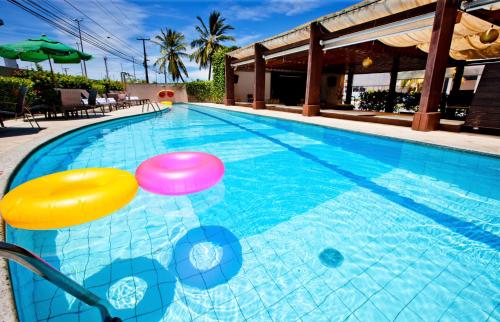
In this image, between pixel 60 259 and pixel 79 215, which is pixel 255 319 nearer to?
pixel 79 215

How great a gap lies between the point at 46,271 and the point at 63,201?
0.55 meters

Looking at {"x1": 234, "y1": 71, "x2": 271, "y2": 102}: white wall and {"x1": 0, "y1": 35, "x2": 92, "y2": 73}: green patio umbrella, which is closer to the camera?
{"x1": 0, "y1": 35, "x2": 92, "y2": 73}: green patio umbrella

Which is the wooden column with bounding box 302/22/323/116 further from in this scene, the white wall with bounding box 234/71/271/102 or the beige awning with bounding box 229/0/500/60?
the white wall with bounding box 234/71/271/102

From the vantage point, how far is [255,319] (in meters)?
1.82

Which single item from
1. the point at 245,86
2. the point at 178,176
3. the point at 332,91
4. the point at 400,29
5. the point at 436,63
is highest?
the point at 400,29

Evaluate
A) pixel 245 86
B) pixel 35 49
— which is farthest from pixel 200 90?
pixel 35 49

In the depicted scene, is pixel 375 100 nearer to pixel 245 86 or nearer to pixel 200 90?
pixel 245 86

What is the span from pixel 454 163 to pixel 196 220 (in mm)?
5414

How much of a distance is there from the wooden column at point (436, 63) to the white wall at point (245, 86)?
15.6 m

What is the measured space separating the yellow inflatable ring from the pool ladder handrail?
0.39 m

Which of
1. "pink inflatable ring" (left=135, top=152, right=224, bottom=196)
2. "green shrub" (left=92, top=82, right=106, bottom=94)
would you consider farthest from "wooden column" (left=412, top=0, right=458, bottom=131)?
"green shrub" (left=92, top=82, right=106, bottom=94)

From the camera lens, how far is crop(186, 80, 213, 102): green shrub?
25.9 m

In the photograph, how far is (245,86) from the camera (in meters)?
22.6

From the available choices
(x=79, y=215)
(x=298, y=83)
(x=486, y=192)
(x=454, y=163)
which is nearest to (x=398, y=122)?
(x=454, y=163)
